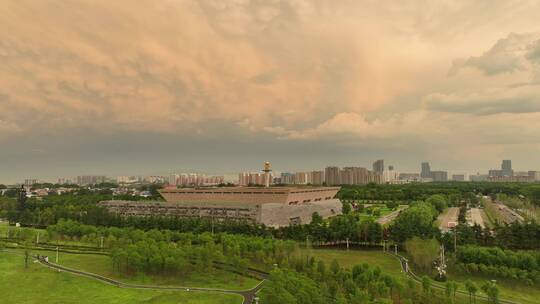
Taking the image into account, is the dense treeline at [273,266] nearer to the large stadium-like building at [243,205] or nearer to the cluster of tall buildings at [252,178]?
the large stadium-like building at [243,205]

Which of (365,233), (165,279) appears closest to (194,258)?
(165,279)

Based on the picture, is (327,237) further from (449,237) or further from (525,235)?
(525,235)

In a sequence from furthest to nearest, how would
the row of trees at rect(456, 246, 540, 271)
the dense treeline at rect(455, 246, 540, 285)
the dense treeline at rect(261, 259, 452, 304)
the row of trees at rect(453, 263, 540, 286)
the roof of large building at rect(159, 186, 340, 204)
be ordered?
the roof of large building at rect(159, 186, 340, 204) → the row of trees at rect(456, 246, 540, 271) → the dense treeline at rect(455, 246, 540, 285) → the row of trees at rect(453, 263, 540, 286) → the dense treeline at rect(261, 259, 452, 304)

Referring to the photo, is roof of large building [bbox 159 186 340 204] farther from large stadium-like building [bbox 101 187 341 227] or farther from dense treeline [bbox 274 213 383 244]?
dense treeline [bbox 274 213 383 244]

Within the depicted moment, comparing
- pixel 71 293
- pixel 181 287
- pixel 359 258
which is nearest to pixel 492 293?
pixel 359 258

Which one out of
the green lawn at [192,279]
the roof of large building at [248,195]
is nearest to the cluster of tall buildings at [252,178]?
the roof of large building at [248,195]

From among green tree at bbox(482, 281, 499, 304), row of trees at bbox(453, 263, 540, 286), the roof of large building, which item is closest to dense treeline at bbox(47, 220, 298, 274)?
row of trees at bbox(453, 263, 540, 286)
